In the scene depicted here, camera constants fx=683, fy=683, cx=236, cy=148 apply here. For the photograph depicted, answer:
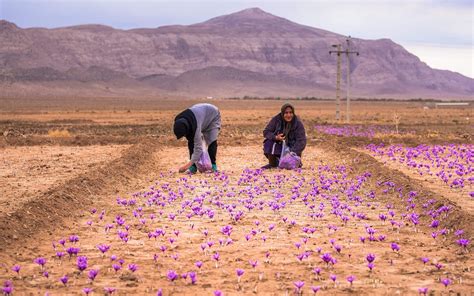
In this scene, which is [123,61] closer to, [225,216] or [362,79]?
[362,79]

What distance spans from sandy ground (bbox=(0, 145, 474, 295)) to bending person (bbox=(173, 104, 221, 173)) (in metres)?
2.49

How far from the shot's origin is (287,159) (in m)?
15.8

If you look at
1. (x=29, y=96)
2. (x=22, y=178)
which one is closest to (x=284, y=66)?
(x=29, y=96)

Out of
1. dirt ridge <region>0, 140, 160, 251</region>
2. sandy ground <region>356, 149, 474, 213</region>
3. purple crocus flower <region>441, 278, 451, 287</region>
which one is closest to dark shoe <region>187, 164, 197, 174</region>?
dirt ridge <region>0, 140, 160, 251</region>

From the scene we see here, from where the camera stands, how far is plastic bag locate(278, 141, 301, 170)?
51.7 ft

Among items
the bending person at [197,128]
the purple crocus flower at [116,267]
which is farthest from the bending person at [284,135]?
the purple crocus flower at [116,267]

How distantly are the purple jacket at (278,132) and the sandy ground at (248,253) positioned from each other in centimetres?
397

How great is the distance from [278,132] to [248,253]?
8.78 m

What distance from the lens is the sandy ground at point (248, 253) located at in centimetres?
617

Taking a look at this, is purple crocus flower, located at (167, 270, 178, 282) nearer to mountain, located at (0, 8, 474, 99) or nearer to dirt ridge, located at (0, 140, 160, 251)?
dirt ridge, located at (0, 140, 160, 251)

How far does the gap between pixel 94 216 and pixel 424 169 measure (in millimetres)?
8730

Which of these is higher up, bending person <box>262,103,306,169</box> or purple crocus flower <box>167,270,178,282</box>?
bending person <box>262,103,306,169</box>

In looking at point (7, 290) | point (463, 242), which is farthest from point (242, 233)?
point (7, 290)

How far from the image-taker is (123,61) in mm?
161375
